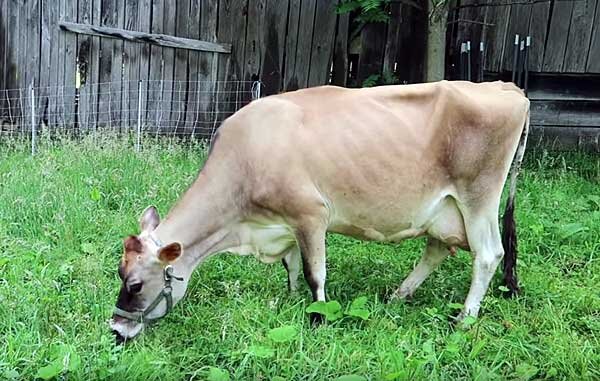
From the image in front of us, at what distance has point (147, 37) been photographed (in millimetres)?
7660

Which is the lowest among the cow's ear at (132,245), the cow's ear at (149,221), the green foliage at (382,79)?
the cow's ear at (132,245)

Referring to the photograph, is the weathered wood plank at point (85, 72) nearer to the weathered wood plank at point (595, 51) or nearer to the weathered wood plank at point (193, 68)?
the weathered wood plank at point (193, 68)

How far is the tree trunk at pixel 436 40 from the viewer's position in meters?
6.48

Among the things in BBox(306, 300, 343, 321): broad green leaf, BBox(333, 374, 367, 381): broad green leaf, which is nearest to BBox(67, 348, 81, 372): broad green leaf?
BBox(333, 374, 367, 381): broad green leaf

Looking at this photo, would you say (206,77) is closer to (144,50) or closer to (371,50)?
(144,50)

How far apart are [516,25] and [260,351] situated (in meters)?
5.89

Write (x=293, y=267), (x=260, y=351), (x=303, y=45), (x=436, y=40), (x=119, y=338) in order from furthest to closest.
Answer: (x=303, y=45) → (x=436, y=40) → (x=293, y=267) → (x=119, y=338) → (x=260, y=351)

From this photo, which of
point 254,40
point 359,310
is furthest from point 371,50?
point 359,310

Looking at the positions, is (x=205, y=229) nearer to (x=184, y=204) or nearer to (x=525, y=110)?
(x=184, y=204)

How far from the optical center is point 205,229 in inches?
146

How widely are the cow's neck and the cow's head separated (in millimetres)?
111

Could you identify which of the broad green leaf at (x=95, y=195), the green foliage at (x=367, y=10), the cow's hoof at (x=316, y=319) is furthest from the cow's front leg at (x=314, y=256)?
the green foliage at (x=367, y=10)

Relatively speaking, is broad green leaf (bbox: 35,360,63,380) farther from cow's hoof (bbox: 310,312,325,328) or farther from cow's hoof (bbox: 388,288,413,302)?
cow's hoof (bbox: 388,288,413,302)

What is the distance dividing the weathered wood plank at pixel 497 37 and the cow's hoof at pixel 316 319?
197 inches
